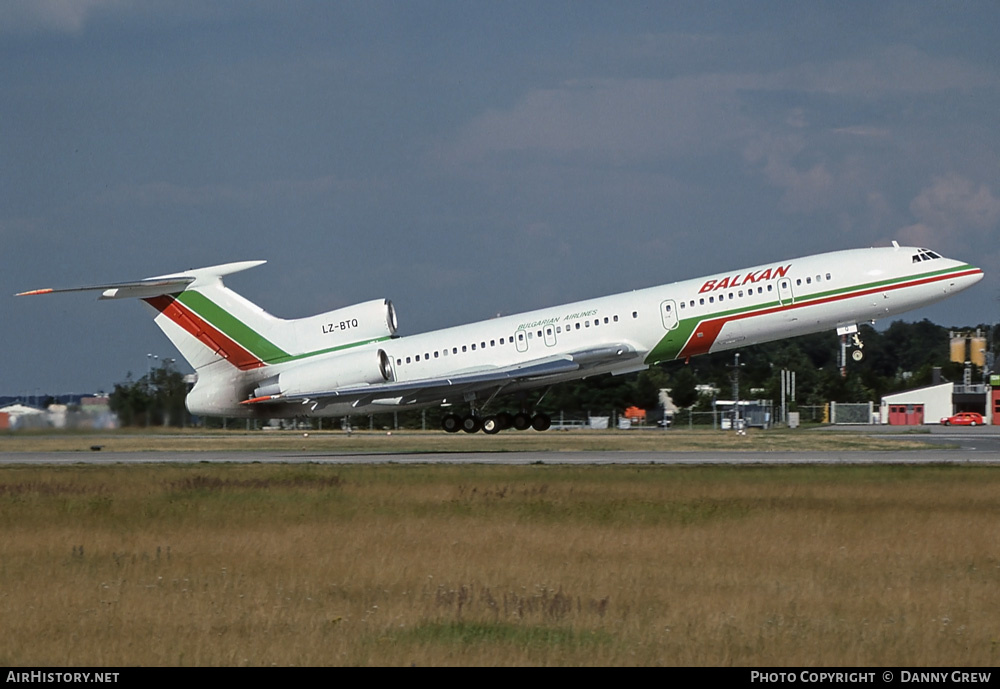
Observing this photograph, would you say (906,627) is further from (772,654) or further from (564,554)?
(564,554)

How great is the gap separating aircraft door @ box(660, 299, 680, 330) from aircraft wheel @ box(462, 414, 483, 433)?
7728 millimetres

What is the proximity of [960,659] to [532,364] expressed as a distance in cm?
2805

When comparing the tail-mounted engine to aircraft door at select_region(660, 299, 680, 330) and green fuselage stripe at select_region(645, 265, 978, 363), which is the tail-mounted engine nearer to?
green fuselage stripe at select_region(645, 265, 978, 363)

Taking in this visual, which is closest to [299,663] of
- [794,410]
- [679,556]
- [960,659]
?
[960,659]

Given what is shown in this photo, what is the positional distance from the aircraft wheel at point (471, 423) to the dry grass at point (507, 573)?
41.1 ft

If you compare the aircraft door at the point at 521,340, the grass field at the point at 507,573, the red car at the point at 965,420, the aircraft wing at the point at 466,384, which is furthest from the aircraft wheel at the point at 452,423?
the red car at the point at 965,420

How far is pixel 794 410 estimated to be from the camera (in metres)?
95.9

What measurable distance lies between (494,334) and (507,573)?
2380 centimetres

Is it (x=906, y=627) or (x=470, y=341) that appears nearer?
(x=906, y=627)

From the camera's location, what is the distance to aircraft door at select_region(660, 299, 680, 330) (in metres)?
37.9

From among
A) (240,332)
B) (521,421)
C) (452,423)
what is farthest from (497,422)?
(240,332)

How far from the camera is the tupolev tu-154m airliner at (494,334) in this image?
122ft

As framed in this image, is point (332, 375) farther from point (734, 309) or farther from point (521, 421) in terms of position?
point (734, 309)

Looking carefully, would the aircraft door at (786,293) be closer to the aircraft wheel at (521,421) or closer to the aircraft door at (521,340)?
the aircraft door at (521,340)
